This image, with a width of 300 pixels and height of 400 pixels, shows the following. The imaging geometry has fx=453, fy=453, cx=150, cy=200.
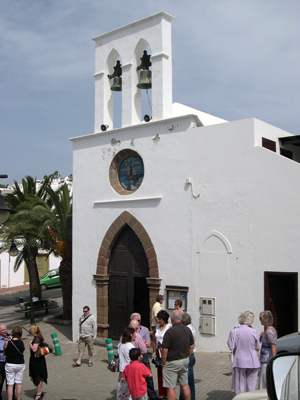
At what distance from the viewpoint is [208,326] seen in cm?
1050

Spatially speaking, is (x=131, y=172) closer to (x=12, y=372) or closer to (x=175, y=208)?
(x=175, y=208)

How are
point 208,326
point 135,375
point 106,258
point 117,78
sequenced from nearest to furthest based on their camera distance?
point 135,375
point 208,326
point 106,258
point 117,78

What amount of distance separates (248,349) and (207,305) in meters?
3.97

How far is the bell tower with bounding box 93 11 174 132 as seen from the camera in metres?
11.9

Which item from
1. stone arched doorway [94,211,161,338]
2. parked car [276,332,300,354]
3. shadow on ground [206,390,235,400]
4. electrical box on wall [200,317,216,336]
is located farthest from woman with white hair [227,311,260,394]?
stone arched doorway [94,211,161,338]

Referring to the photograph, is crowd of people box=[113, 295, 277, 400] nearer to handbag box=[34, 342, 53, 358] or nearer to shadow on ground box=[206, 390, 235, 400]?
shadow on ground box=[206, 390, 235, 400]

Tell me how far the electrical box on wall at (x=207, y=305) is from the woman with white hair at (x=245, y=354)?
12.1 feet

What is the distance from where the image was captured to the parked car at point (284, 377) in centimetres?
263

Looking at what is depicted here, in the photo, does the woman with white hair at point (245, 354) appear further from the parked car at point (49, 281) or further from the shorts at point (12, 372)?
the parked car at point (49, 281)

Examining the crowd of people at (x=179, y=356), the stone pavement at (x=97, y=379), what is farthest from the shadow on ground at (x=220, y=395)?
the crowd of people at (x=179, y=356)

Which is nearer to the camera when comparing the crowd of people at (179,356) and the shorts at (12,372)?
the crowd of people at (179,356)

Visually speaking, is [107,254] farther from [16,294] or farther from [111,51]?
[16,294]

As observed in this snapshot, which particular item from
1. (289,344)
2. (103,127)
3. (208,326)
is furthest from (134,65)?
(289,344)

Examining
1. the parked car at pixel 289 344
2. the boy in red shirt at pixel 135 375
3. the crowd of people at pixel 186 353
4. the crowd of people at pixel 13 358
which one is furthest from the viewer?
the parked car at pixel 289 344
